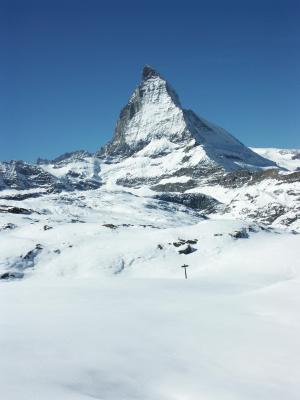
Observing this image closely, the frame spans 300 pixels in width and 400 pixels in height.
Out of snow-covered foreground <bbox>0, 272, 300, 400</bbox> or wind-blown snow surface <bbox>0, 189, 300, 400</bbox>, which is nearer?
snow-covered foreground <bbox>0, 272, 300, 400</bbox>

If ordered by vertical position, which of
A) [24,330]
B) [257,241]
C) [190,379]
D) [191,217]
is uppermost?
[191,217]

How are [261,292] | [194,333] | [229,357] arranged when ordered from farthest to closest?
[261,292]
[194,333]
[229,357]

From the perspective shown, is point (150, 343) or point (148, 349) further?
point (150, 343)

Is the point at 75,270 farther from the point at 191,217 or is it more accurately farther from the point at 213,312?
the point at 191,217

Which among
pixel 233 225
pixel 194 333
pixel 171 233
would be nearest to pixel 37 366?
pixel 194 333

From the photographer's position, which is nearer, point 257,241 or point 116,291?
point 116,291

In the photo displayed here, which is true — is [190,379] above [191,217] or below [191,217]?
below

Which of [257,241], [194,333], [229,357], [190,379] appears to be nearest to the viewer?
[190,379]

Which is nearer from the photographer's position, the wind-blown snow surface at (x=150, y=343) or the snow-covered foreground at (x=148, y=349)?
the snow-covered foreground at (x=148, y=349)
